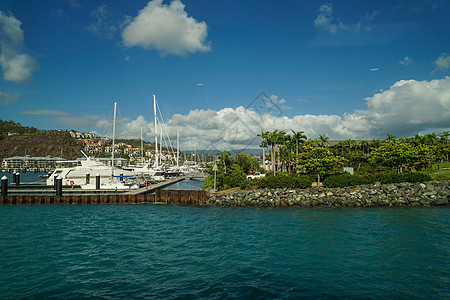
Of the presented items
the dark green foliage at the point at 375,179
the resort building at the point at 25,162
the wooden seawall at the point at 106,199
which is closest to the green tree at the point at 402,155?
the dark green foliage at the point at 375,179

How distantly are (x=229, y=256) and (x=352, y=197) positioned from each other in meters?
24.8

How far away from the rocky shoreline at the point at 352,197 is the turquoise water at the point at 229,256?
5.22 metres

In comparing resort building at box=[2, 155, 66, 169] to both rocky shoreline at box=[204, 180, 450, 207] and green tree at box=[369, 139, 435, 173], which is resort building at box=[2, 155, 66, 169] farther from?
green tree at box=[369, 139, 435, 173]

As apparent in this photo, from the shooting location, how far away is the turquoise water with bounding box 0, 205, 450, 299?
12.4 metres

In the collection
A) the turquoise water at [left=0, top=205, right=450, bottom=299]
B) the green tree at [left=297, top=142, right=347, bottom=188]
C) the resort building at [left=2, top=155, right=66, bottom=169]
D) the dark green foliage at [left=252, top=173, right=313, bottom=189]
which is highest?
the resort building at [left=2, top=155, right=66, bottom=169]

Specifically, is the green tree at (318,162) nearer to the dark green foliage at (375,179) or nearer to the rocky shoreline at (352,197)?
the dark green foliage at (375,179)

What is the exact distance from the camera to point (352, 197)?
35656mm

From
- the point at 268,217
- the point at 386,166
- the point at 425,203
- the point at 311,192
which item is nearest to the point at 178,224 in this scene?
the point at 268,217

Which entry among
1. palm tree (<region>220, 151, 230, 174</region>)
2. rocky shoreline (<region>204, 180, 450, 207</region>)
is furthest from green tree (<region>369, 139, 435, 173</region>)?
palm tree (<region>220, 151, 230, 174</region>)

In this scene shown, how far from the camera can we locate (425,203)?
3444 centimetres

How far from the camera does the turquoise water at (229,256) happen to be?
40.8ft

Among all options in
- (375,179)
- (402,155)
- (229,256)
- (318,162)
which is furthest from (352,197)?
(229,256)

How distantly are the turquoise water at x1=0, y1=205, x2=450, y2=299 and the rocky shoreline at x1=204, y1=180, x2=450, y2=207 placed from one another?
17.1 feet

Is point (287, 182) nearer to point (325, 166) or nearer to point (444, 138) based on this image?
point (325, 166)
